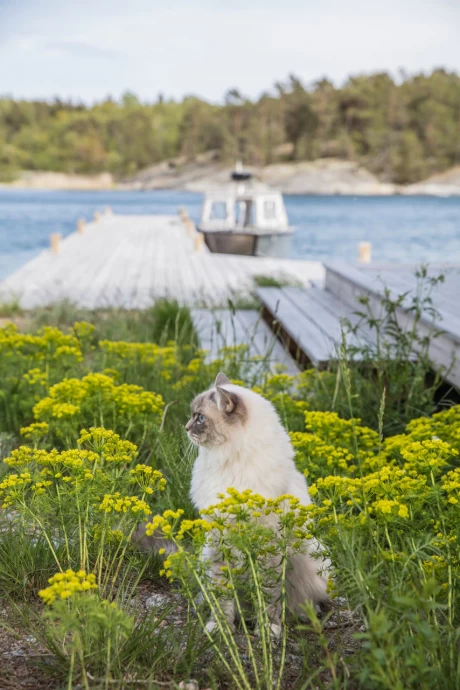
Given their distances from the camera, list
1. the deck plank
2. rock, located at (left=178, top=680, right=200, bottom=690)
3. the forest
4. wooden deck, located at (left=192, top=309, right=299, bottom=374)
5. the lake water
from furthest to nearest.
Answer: the forest, the lake water, wooden deck, located at (left=192, top=309, right=299, bottom=374), the deck plank, rock, located at (left=178, top=680, right=200, bottom=690)

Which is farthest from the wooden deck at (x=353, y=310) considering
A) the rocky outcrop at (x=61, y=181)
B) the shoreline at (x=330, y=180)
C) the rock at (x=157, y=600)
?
the rocky outcrop at (x=61, y=181)

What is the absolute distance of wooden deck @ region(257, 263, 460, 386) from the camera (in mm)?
4977

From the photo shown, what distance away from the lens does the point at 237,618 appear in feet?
8.78

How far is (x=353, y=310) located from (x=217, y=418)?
4897 mm

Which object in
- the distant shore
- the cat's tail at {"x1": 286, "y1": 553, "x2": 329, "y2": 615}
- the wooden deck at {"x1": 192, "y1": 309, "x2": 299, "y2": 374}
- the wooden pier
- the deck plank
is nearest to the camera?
the cat's tail at {"x1": 286, "y1": 553, "x2": 329, "y2": 615}

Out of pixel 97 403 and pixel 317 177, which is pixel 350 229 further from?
pixel 97 403

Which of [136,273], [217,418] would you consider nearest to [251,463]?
[217,418]

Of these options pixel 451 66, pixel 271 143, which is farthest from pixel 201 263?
pixel 451 66

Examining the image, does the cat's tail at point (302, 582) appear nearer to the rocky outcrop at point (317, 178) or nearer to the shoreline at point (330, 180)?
the shoreline at point (330, 180)

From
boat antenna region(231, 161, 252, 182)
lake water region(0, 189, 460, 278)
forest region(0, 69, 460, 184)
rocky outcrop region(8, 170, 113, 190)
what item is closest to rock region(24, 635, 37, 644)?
lake water region(0, 189, 460, 278)

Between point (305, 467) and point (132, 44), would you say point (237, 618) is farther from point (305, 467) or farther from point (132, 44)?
point (132, 44)

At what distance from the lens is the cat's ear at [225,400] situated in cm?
269

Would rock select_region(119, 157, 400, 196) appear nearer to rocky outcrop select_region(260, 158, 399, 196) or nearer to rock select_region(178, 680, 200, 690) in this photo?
rocky outcrop select_region(260, 158, 399, 196)

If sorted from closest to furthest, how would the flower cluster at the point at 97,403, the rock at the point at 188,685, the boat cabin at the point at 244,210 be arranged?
1. the rock at the point at 188,685
2. the flower cluster at the point at 97,403
3. the boat cabin at the point at 244,210
